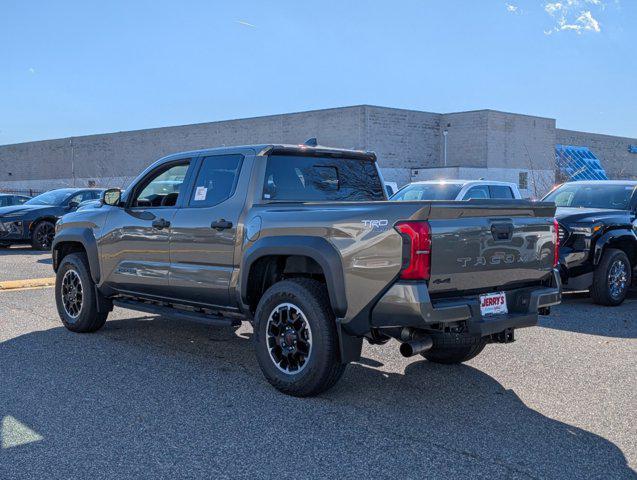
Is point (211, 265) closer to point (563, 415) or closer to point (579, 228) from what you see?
point (563, 415)

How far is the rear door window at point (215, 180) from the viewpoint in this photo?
603 cm

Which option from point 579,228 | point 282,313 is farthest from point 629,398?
point 579,228

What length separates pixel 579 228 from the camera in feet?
30.8

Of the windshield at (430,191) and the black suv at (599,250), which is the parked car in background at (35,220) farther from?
the black suv at (599,250)

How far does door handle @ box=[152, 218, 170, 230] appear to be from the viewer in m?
6.40

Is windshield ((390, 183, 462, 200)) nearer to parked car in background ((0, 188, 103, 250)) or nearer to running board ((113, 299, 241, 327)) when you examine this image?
running board ((113, 299, 241, 327))

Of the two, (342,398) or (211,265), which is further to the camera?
(211,265)

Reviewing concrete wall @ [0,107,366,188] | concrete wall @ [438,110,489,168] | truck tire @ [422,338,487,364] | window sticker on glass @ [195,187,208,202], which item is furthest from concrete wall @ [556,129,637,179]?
window sticker on glass @ [195,187,208,202]

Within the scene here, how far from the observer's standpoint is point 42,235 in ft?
57.5

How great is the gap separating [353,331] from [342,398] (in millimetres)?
674

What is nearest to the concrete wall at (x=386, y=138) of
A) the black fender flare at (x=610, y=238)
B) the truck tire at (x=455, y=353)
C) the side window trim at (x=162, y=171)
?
the black fender flare at (x=610, y=238)

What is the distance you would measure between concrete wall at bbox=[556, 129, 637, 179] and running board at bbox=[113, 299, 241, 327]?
4684 cm

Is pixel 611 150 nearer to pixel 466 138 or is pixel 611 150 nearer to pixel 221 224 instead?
pixel 466 138

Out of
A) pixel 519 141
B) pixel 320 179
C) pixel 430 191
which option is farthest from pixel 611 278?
pixel 519 141
